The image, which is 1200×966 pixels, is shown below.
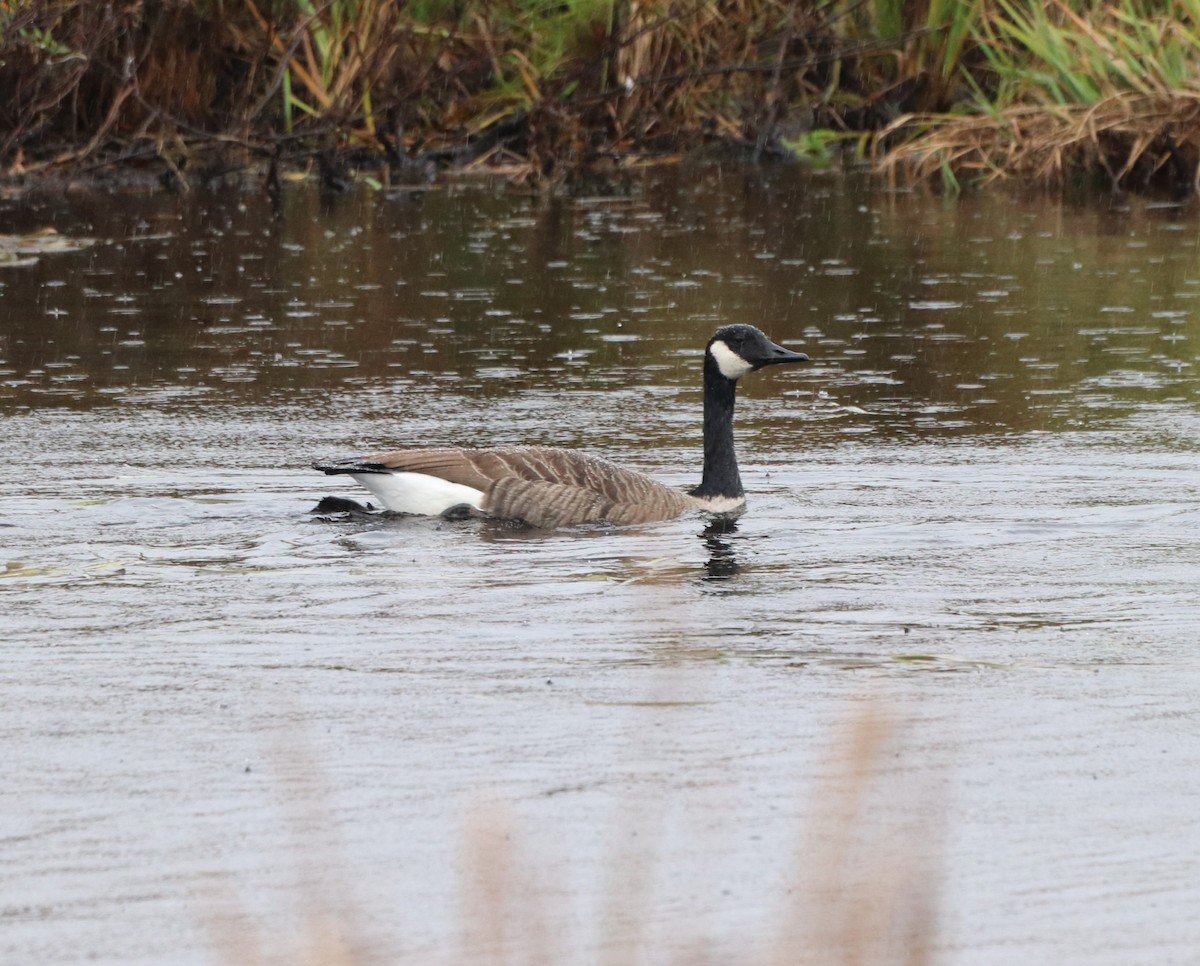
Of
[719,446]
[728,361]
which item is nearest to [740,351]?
[728,361]

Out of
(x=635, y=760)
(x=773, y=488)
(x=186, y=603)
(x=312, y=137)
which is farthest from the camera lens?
(x=312, y=137)

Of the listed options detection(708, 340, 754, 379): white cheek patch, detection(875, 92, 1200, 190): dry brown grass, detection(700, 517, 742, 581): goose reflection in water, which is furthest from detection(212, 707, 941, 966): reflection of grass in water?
detection(875, 92, 1200, 190): dry brown grass

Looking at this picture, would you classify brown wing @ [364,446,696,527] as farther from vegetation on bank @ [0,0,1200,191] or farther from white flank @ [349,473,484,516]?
vegetation on bank @ [0,0,1200,191]

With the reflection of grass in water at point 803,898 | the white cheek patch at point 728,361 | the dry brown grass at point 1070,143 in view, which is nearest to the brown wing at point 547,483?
the white cheek patch at point 728,361

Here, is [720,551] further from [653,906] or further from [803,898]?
[653,906]

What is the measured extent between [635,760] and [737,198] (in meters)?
17.9

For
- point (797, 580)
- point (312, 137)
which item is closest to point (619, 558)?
point (797, 580)

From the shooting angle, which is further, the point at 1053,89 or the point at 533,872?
the point at 1053,89

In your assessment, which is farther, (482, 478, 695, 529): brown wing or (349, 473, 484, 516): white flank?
(349, 473, 484, 516): white flank

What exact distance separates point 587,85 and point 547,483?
1671 cm

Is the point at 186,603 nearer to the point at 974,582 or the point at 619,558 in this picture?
the point at 619,558

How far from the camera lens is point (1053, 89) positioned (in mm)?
22984

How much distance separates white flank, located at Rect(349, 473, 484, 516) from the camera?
9.55 meters

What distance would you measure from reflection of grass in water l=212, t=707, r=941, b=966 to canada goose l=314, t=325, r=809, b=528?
13.2 ft
